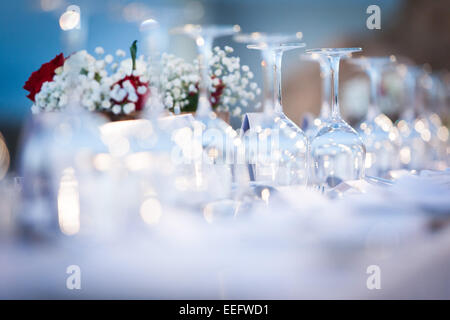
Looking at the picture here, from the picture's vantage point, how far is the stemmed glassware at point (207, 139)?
736mm

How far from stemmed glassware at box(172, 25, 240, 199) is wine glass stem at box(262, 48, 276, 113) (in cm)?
10

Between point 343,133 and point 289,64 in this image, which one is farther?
point 289,64

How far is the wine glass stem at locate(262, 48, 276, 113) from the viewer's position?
838mm

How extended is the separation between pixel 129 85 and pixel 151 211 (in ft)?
1.81

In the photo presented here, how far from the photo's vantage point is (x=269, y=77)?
33.7 inches

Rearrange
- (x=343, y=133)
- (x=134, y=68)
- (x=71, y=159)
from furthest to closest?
(x=134, y=68)
(x=343, y=133)
(x=71, y=159)

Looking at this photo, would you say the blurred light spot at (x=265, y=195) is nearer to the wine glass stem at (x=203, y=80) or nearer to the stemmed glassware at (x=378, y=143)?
the wine glass stem at (x=203, y=80)

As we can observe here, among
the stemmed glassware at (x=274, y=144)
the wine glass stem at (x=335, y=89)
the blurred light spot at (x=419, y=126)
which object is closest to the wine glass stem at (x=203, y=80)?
the stemmed glassware at (x=274, y=144)

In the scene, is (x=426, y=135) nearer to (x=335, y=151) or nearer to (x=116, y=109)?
(x=335, y=151)

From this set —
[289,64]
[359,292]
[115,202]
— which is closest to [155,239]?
[115,202]

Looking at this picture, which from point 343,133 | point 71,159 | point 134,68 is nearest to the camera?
point 71,159

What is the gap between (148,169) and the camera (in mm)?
632
